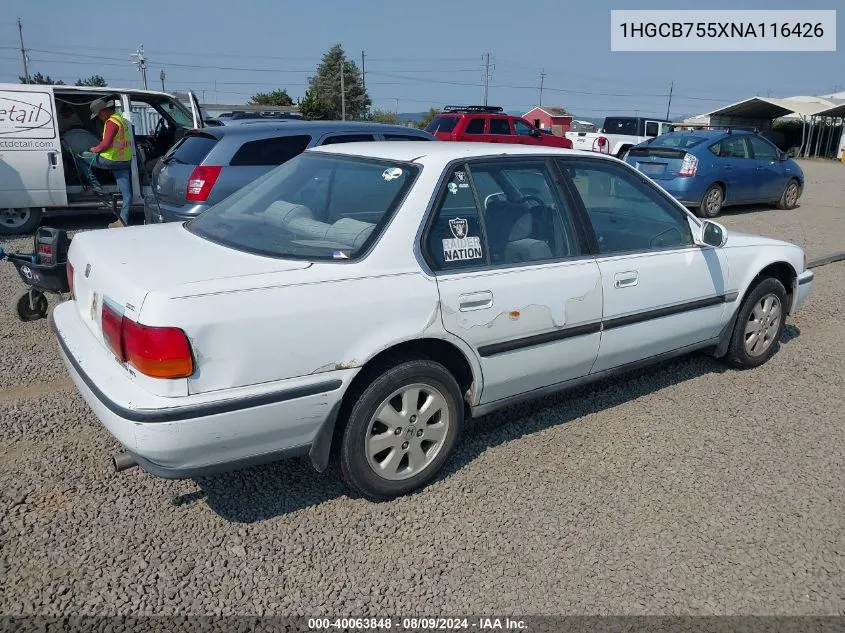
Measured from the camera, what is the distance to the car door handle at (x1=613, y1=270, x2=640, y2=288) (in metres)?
3.75

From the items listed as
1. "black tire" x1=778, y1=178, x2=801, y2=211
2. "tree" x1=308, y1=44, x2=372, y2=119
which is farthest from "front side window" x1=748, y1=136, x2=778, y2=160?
"tree" x1=308, y1=44, x2=372, y2=119

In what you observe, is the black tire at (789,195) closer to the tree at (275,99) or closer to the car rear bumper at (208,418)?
the car rear bumper at (208,418)

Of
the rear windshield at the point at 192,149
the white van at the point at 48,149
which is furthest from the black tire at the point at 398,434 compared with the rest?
the white van at the point at 48,149

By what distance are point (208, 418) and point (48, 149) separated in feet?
25.7

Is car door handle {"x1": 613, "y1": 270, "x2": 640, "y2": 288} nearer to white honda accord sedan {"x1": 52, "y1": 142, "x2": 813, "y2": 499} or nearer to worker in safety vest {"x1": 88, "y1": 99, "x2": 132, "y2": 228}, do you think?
white honda accord sedan {"x1": 52, "y1": 142, "x2": 813, "y2": 499}

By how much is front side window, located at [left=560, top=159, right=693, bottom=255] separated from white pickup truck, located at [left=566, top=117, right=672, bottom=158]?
18.3 m

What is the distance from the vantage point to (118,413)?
2.60 m

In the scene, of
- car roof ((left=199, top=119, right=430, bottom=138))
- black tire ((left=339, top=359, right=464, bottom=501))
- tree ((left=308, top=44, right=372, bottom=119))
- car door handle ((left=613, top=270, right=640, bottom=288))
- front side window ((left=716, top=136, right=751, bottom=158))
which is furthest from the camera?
tree ((left=308, top=44, right=372, bottom=119))

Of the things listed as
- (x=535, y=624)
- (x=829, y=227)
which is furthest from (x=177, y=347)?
(x=829, y=227)

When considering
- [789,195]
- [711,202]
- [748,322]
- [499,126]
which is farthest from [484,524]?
[499,126]

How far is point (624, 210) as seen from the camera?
4.14m

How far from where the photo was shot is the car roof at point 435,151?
3431mm

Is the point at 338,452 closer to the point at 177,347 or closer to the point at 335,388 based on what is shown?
the point at 335,388

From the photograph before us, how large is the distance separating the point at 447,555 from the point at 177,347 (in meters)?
1.35
